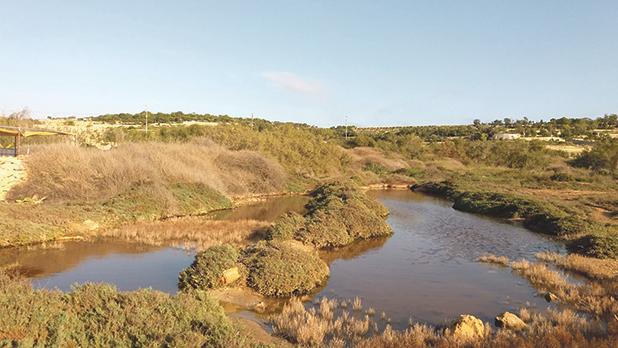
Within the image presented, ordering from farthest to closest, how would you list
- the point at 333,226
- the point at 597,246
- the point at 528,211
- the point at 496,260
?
the point at 528,211 → the point at 333,226 → the point at 597,246 → the point at 496,260

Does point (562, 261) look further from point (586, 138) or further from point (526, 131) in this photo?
point (526, 131)

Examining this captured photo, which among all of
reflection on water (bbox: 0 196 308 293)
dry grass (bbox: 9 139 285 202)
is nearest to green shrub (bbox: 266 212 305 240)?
reflection on water (bbox: 0 196 308 293)

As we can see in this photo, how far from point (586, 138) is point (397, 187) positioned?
77883 mm

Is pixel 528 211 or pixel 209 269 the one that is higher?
pixel 209 269

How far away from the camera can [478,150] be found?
93250mm

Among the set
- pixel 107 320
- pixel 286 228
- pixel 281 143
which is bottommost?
pixel 286 228

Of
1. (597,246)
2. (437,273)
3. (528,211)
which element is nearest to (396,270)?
(437,273)

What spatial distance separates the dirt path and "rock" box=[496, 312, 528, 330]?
2873cm

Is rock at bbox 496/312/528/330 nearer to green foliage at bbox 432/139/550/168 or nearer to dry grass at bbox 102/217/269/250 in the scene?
dry grass at bbox 102/217/269/250

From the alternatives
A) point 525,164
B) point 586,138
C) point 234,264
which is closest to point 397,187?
Answer: point 525,164

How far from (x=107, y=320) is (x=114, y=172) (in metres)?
24.8

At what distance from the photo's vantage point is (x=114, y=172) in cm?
3192

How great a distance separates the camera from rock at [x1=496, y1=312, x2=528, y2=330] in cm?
1268

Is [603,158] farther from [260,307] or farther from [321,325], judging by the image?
[321,325]
